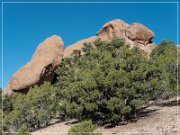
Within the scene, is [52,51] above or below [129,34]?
below

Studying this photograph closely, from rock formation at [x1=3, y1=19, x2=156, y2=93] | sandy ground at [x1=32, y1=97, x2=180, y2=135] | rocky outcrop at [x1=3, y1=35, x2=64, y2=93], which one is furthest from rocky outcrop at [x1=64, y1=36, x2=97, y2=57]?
sandy ground at [x1=32, y1=97, x2=180, y2=135]

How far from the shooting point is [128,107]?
26.2m

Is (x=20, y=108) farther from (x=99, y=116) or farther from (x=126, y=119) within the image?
(x=126, y=119)

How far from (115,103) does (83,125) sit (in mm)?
9412

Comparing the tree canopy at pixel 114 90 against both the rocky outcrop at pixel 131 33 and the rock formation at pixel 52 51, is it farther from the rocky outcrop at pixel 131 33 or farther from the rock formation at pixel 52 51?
the rocky outcrop at pixel 131 33

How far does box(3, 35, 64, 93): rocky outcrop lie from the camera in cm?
4653

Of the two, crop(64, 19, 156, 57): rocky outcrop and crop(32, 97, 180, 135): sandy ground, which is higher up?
crop(64, 19, 156, 57): rocky outcrop

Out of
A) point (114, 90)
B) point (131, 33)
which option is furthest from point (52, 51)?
point (114, 90)

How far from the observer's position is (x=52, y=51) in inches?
1962

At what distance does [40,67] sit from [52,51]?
10.9 feet

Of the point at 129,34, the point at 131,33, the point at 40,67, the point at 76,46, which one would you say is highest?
the point at 131,33

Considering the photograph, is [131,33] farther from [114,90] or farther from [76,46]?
[114,90]

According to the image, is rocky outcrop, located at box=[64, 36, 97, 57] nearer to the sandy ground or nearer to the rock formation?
the rock formation

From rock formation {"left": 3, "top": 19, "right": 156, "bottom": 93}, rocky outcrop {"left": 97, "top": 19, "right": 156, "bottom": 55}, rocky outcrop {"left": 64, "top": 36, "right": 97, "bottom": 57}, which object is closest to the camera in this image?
rock formation {"left": 3, "top": 19, "right": 156, "bottom": 93}
